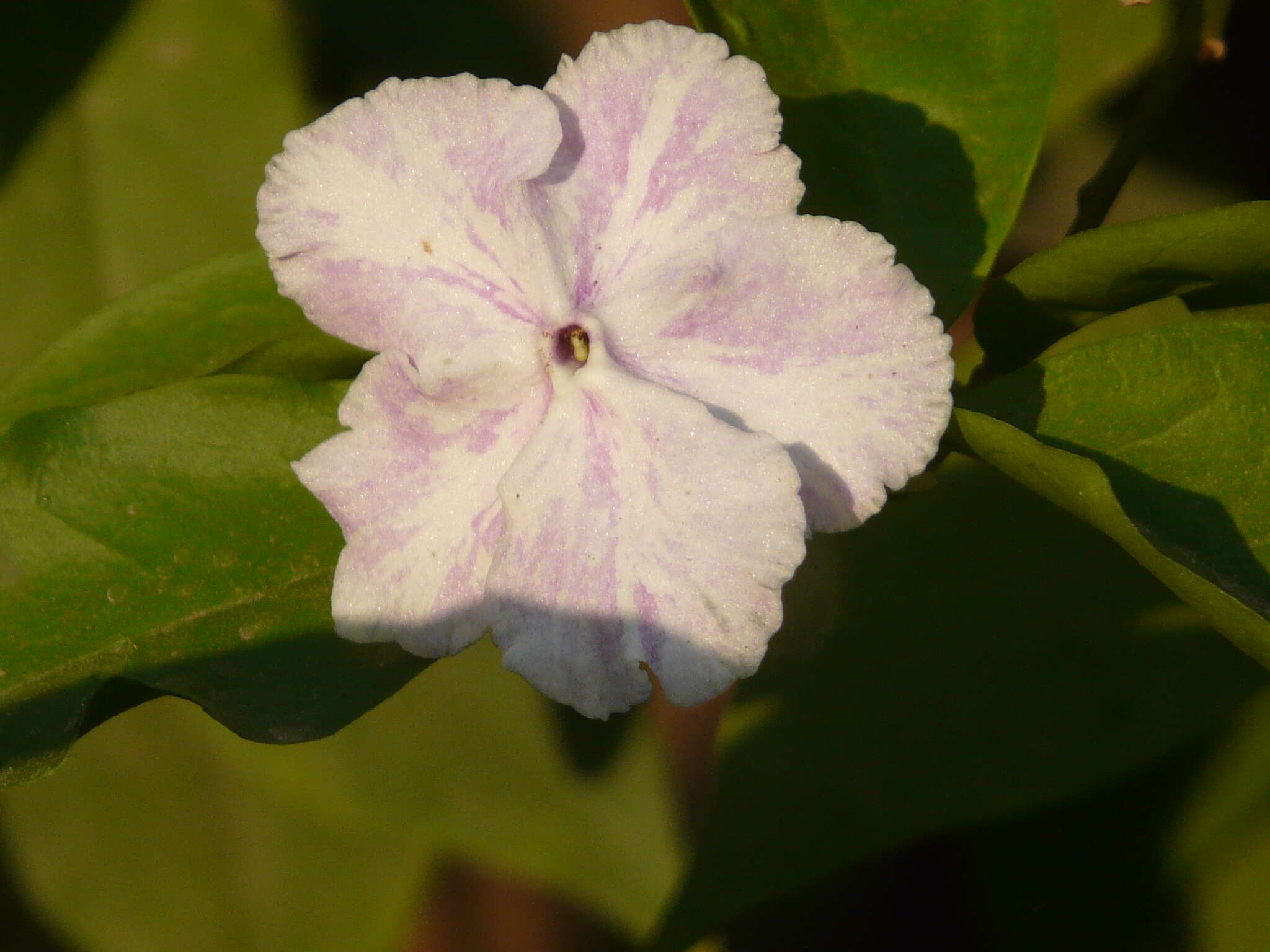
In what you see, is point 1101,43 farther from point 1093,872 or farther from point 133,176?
point 133,176

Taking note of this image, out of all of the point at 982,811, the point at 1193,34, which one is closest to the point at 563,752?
the point at 982,811

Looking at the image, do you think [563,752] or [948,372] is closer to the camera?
[948,372]

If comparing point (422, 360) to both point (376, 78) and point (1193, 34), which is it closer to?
point (1193, 34)

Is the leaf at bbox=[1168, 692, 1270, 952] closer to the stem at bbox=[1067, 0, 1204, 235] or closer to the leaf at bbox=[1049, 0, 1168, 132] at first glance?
the stem at bbox=[1067, 0, 1204, 235]

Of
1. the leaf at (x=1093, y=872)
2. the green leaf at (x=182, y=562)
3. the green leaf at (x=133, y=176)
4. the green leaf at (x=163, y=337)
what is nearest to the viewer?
the green leaf at (x=182, y=562)

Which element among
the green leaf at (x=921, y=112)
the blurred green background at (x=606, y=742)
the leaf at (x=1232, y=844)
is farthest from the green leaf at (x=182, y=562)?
the leaf at (x=1232, y=844)

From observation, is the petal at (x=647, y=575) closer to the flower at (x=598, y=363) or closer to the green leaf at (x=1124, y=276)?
the flower at (x=598, y=363)

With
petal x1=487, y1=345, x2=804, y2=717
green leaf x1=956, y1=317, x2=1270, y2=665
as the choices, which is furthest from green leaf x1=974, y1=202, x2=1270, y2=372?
petal x1=487, y1=345, x2=804, y2=717
